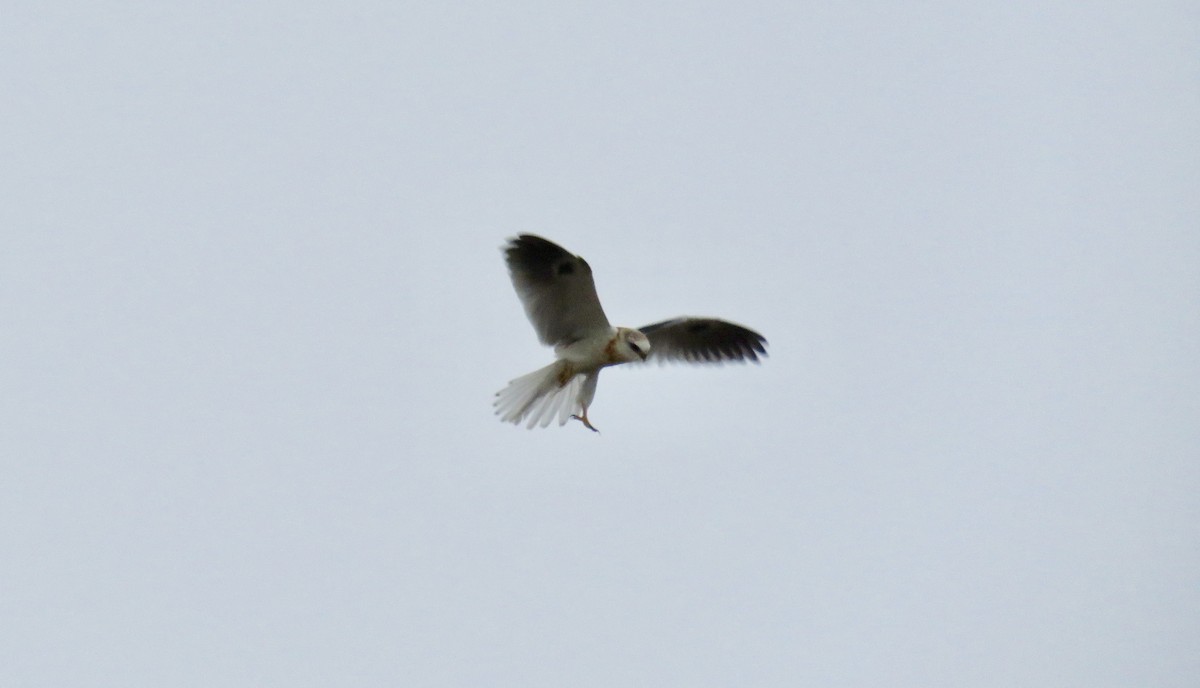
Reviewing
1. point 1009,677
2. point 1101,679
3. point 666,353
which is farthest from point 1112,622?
point 666,353

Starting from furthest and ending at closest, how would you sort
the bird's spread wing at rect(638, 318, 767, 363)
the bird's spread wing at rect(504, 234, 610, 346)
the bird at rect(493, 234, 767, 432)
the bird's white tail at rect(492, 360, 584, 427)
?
the bird's spread wing at rect(638, 318, 767, 363) < the bird's white tail at rect(492, 360, 584, 427) < the bird at rect(493, 234, 767, 432) < the bird's spread wing at rect(504, 234, 610, 346)

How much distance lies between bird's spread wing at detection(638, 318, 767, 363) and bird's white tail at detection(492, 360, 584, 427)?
1281 millimetres

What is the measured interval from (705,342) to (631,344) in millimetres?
1624

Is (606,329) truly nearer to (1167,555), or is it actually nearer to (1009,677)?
(1009,677)

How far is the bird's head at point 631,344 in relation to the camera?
9328 mm

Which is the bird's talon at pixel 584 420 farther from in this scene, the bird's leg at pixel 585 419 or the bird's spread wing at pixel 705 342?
the bird's spread wing at pixel 705 342

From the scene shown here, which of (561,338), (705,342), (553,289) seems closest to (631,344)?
(561,338)

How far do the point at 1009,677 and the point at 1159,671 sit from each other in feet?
86.1

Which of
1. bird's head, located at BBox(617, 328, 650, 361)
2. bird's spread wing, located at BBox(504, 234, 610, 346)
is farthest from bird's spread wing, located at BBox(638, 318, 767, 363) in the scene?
bird's spread wing, located at BBox(504, 234, 610, 346)

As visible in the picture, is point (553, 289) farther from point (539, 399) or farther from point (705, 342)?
point (705, 342)

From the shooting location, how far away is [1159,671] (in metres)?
115

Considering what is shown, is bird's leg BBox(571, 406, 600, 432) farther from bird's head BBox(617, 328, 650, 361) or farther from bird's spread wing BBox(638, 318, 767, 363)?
bird's spread wing BBox(638, 318, 767, 363)

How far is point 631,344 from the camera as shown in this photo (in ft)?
30.6

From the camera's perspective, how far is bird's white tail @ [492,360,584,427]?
9.25m
